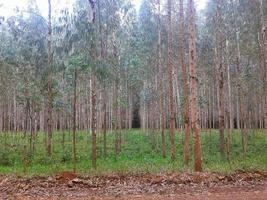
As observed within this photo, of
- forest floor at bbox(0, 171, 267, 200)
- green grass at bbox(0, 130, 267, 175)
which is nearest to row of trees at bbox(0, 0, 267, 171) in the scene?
green grass at bbox(0, 130, 267, 175)

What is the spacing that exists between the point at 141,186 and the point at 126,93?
25905mm

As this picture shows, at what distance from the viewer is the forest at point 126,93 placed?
11984 millimetres

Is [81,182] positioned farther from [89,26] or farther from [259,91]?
[259,91]

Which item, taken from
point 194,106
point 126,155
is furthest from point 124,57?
point 194,106

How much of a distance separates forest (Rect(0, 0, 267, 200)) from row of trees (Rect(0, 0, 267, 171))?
2.8 inches

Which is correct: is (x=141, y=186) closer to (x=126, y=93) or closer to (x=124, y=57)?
(x=124, y=57)

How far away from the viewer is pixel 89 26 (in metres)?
15.2

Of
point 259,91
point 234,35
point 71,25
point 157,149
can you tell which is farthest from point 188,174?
point 259,91

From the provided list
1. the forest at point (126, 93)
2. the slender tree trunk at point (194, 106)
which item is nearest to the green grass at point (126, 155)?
the forest at point (126, 93)

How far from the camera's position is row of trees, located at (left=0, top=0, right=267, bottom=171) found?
1544 centimetres

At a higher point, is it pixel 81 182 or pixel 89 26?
pixel 89 26

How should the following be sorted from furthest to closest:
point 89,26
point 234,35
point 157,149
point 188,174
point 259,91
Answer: point 259,91
point 234,35
point 157,149
point 89,26
point 188,174

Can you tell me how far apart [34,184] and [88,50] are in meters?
6.00

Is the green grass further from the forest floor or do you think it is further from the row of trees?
the forest floor
